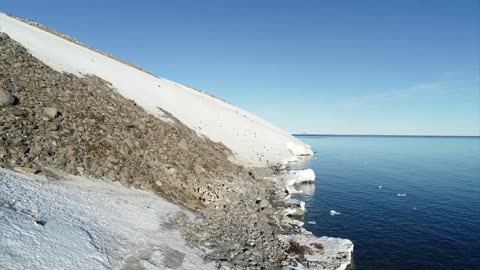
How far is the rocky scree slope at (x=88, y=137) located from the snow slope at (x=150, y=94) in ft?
16.0

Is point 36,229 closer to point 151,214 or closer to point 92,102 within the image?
point 151,214

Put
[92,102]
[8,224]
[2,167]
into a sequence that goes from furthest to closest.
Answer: [92,102]
[2,167]
[8,224]

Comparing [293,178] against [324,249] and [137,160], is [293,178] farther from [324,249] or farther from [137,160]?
[137,160]

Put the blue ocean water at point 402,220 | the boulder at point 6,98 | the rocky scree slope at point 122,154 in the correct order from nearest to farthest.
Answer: the rocky scree slope at point 122,154
the boulder at point 6,98
the blue ocean water at point 402,220

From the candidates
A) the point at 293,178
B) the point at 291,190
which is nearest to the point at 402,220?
the point at 291,190

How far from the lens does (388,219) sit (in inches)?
1066

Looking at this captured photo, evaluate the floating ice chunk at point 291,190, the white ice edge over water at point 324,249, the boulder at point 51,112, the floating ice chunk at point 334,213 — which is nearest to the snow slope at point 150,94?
the floating ice chunk at point 291,190

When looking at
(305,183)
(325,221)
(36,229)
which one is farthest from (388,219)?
(36,229)

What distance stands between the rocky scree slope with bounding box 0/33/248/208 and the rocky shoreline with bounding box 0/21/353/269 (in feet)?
0.17

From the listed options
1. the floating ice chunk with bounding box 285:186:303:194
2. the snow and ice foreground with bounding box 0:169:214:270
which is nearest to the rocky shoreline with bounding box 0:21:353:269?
the snow and ice foreground with bounding box 0:169:214:270

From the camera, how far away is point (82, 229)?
11.8 m

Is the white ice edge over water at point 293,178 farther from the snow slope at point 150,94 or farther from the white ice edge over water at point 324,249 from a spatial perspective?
the white ice edge over water at point 324,249

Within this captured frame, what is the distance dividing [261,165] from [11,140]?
3412cm

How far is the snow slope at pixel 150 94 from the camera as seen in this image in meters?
32.2
